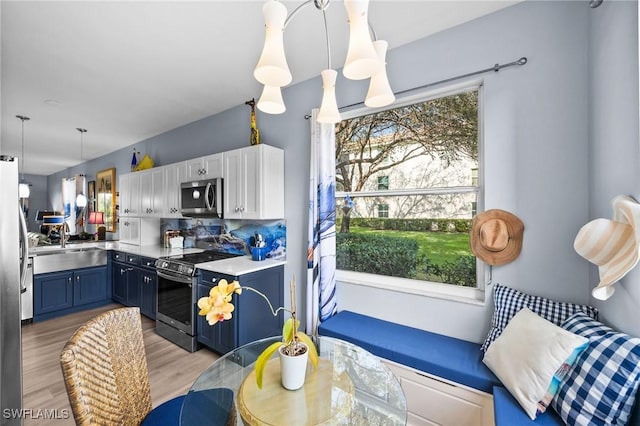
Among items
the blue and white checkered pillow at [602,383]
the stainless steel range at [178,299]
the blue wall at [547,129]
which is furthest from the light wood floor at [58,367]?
the blue and white checkered pillow at [602,383]

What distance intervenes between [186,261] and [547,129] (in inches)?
130

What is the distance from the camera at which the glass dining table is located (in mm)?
1000

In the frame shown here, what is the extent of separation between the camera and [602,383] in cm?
105

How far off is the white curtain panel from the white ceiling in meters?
0.82

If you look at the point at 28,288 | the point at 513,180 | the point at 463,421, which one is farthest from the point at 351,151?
the point at 28,288

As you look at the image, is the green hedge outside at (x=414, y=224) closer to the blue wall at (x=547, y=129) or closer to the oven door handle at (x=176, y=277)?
the blue wall at (x=547, y=129)

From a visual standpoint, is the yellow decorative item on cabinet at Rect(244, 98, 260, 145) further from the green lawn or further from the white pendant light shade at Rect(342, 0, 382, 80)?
the white pendant light shade at Rect(342, 0, 382, 80)

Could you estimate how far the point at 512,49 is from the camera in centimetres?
176

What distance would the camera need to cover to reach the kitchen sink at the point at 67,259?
11.5ft

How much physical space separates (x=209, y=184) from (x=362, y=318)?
2175 millimetres

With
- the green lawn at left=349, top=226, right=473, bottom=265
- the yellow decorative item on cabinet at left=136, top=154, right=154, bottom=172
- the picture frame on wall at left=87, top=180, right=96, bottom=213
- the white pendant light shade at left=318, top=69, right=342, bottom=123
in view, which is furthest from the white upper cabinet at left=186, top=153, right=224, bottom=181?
the picture frame on wall at left=87, top=180, right=96, bottom=213

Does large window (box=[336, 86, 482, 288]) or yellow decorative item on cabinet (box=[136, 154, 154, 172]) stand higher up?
yellow decorative item on cabinet (box=[136, 154, 154, 172])

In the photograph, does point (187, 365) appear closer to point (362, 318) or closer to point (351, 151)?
point (362, 318)

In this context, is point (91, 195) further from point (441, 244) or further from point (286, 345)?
point (441, 244)
